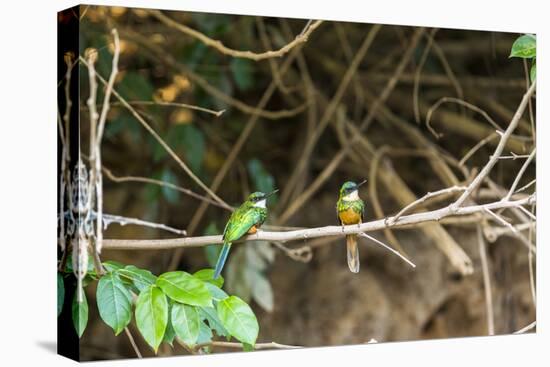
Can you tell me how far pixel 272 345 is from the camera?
147 inches

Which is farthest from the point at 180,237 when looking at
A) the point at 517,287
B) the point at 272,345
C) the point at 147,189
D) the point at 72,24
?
the point at 517,287

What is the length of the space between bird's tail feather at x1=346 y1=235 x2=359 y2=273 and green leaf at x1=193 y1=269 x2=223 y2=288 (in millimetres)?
541

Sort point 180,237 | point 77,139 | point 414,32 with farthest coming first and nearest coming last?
point 414,32, point 180,237, point 77,139

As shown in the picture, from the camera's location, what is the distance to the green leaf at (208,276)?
3.58 meters

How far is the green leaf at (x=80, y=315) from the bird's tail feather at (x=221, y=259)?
0.50 metres

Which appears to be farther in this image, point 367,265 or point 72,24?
point 367,265

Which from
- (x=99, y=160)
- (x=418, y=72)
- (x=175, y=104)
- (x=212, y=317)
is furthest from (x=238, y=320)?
(x=418, y=72)

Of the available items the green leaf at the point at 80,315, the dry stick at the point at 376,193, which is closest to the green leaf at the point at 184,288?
the green leaf at the point at 80,315

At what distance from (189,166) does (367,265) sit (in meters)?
0.93

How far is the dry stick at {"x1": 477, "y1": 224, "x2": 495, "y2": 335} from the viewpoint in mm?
4129

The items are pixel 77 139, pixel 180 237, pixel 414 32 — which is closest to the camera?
pixel 77 139

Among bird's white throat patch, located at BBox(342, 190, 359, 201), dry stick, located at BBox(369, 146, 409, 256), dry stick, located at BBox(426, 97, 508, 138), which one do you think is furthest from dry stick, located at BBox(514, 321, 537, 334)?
bird's white throat patch, located at BBox(342, 190, 359, 201)

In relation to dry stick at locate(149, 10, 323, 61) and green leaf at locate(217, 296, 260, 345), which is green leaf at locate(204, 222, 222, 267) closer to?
green leaf at locate(217, 296, 260, 345)

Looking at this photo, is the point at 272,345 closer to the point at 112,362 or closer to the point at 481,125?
the point at 112,362
